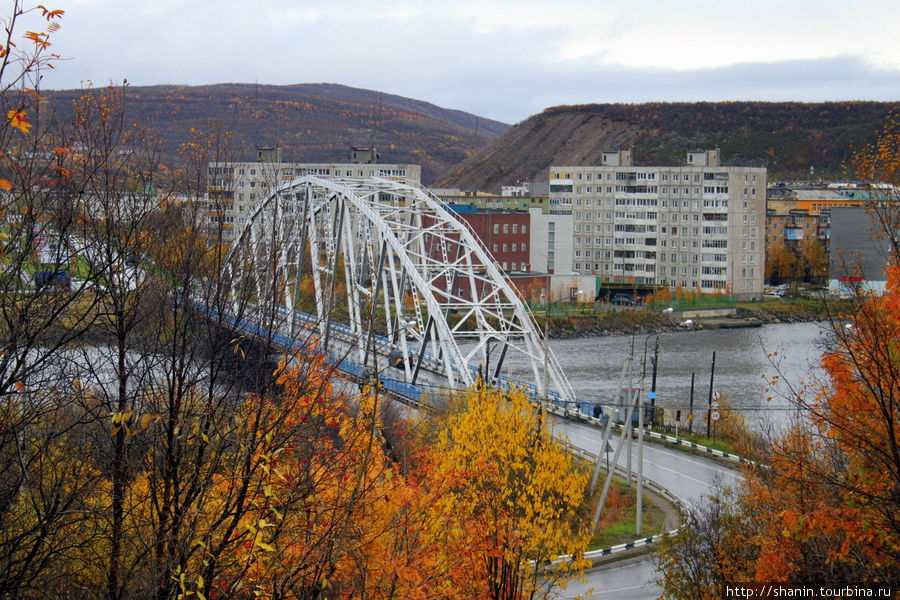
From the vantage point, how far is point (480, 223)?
168 ft

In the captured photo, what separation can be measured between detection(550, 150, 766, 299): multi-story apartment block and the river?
9248mm

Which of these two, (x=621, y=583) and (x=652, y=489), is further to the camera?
(x=652, y=489)

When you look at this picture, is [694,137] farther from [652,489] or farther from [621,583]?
[621,583]

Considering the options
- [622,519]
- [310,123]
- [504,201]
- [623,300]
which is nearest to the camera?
[622,519]

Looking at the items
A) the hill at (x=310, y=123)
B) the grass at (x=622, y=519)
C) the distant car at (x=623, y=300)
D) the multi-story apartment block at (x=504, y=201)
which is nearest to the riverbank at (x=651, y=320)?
the distant car at (x=623, y=300)

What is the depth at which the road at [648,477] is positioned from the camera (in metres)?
13.7

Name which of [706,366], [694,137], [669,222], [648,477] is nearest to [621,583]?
[648,477]

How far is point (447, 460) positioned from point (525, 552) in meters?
1.58

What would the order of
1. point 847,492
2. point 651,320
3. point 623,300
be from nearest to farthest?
point 847,492 < point 651,320 < point 623,300

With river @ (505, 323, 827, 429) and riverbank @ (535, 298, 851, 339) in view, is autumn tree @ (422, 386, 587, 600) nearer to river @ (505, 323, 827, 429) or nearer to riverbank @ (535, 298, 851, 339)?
river @ (505, 323, 827, 429)

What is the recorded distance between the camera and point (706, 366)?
124 ft

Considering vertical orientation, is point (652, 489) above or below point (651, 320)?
below

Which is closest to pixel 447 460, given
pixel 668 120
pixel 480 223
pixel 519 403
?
pixel 519 403

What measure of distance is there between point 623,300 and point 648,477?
120 ft
